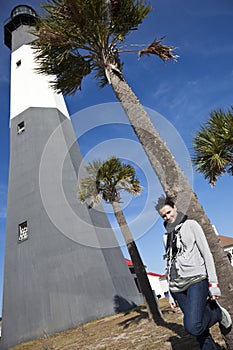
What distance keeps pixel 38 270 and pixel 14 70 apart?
1280cm

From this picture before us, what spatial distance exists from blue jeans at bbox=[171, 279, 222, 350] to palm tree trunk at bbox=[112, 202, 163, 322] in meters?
5.03

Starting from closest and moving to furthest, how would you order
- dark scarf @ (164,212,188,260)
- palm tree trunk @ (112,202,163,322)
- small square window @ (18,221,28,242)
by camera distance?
1. dark scarf @ (164,212,188,260)
2. palm tree trunk @ (112,202,163,322)
3. small square window @ (18,221,28,242)

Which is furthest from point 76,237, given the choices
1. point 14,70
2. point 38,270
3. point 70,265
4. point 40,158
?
point 14,70

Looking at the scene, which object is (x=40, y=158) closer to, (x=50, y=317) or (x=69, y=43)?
(x=50, y=317)

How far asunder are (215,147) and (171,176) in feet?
19.3

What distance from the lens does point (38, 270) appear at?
401 inches

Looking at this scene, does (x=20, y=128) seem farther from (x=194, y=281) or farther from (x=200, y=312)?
(x=200, y=312)

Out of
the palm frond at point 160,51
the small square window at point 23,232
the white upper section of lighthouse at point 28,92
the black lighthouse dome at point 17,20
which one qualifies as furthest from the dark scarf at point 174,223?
the black lighthouse dome at point 17,20

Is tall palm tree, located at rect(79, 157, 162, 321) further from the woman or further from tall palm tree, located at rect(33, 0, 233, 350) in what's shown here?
the woman

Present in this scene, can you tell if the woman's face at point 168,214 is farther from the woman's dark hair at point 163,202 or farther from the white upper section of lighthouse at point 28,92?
the white upper section of lighthouse at point 28,92

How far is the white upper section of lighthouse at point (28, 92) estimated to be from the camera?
14836 millimetres

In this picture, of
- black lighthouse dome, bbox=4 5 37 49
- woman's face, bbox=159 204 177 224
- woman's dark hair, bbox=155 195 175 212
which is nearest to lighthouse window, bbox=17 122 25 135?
black lighthouse dome, bbox=4 5 37 49

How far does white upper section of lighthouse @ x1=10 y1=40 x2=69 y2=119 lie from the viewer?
14.8 m

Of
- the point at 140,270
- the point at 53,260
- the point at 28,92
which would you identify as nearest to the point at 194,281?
the point at 140,270
